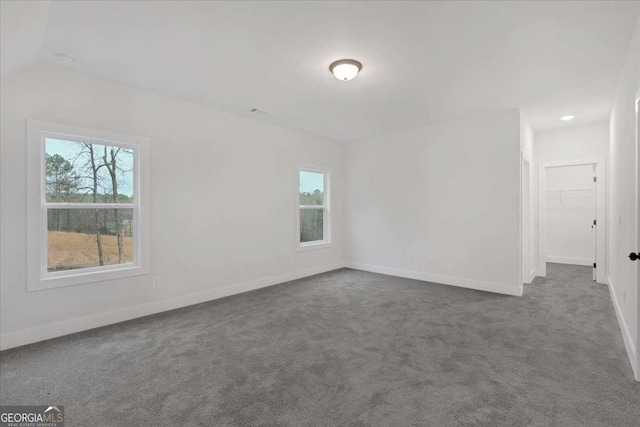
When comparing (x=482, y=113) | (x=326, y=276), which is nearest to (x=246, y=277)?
(x=326, y=276)

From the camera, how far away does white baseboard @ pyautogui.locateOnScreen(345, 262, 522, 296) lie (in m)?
4.30

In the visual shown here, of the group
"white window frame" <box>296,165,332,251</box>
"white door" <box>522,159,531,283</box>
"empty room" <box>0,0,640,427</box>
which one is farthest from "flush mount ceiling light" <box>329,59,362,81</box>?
"white door" <box>522,159,531,283</box>

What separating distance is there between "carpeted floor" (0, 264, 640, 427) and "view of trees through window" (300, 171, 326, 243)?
2116 mm

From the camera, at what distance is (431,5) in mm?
2053

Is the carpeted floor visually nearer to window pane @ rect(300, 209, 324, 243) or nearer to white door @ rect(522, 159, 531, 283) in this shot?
white door @ rect(522, 159, 531, 283)

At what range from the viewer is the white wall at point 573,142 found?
5.01m

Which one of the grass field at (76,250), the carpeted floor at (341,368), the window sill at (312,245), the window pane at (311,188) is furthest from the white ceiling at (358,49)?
the carpeted floor at (341,368)

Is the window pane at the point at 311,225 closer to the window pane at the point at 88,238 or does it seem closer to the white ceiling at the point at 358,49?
the white ceiling at the point at 358,49

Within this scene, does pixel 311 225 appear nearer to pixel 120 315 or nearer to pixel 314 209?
pixel 314 209

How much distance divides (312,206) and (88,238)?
3495 millimetres

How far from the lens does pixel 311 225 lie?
582 centimetres

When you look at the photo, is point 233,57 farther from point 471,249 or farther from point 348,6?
point 471,249

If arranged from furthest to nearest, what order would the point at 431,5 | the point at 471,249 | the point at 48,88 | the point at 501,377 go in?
1. the point at 471,249
2. the point at 48,88
3. the point at 501,377
4. the point at 431,5

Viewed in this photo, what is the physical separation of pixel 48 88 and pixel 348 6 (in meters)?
2.95
